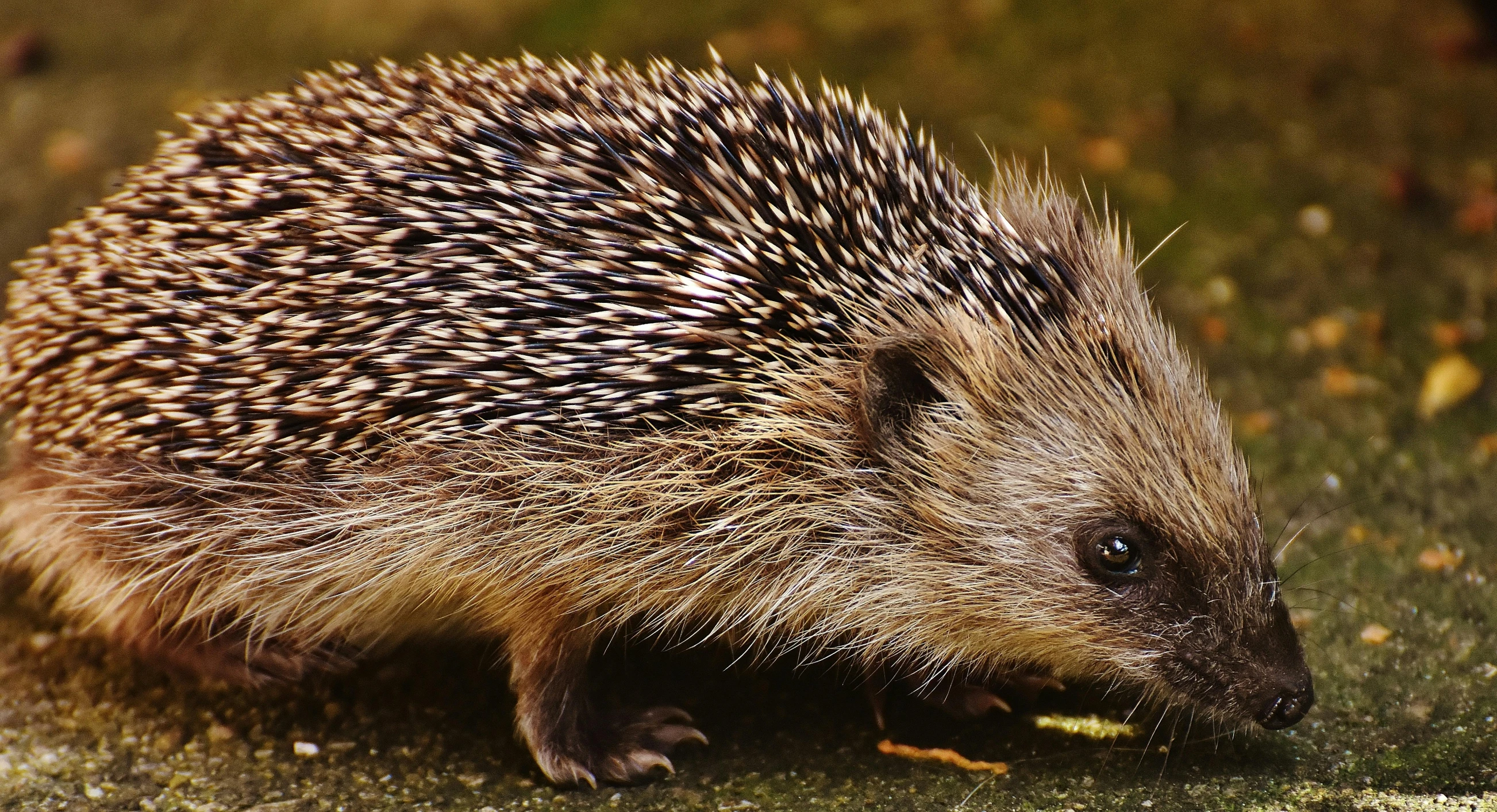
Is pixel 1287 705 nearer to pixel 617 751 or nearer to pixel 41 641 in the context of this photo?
pixel 617 751

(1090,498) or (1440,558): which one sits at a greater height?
(1440,558)

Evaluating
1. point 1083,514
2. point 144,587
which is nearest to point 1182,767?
point 1083,514

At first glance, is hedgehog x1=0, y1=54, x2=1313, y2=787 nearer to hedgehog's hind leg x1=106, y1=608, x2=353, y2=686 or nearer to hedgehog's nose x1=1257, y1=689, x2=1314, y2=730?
hedgehog's nose x1=1257, y1=689, x2=1314, y2=730

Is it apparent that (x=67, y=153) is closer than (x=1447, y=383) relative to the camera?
No

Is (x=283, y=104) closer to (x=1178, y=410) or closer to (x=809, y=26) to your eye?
(x=1178, y=410)

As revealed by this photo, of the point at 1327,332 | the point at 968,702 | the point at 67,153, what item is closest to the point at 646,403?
the point at 968,702

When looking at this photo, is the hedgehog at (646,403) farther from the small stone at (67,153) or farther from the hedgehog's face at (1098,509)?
the small stone at (67,153)
